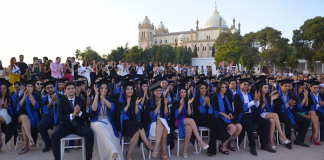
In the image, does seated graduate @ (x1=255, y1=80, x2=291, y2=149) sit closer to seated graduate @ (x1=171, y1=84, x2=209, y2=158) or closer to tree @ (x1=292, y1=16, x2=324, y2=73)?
seated graduate @ (x1=171, y1=84, x2=209, y2=158)

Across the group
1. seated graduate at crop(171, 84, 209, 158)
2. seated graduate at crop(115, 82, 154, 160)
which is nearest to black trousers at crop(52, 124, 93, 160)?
seated graduate at crop(115, 82, 154, 160)

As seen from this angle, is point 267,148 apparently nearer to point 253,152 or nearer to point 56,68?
point 253,152

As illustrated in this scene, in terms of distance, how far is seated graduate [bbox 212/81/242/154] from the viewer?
4943 mm

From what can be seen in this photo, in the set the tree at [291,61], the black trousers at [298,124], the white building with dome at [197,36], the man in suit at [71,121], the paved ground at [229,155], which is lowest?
the paved ground at [229,155]

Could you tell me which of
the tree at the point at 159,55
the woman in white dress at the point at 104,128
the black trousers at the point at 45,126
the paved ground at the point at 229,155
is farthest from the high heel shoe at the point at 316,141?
the tree at the point at 159,55

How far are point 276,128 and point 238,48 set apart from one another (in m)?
38.4

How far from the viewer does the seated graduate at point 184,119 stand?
185 inches

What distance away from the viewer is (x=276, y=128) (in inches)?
208

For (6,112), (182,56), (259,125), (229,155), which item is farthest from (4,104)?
(182,56)

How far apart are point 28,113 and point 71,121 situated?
123 cm

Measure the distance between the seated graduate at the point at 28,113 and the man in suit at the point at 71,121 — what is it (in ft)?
2.71

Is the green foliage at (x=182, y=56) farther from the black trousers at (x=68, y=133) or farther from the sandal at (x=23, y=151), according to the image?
the black trousers at (x=68, y=133)

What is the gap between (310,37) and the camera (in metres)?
32.9

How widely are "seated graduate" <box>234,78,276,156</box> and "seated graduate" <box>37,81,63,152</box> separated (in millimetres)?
4200
